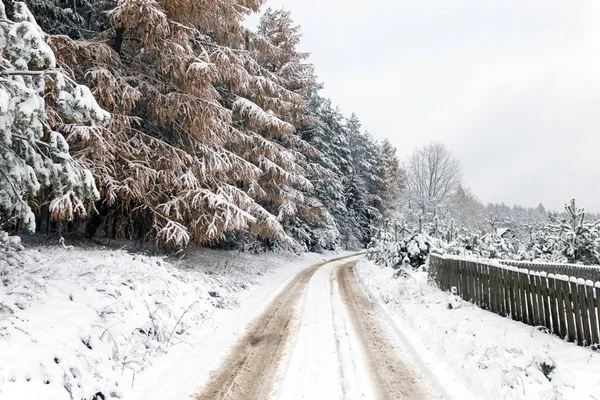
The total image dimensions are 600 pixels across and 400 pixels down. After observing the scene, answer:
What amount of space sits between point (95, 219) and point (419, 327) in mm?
10300

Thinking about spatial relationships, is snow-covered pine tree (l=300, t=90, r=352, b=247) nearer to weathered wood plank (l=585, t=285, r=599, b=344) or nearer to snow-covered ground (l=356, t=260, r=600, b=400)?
snow-covered ground (l=356, t=260, r=600, b=400)

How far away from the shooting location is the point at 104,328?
5312 millimetres

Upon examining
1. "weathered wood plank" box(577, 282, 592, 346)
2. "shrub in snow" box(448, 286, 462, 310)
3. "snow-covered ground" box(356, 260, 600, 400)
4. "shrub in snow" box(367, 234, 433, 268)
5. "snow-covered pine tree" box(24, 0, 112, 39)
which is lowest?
"snow-covered ground" box(356, 260, 600, 400)

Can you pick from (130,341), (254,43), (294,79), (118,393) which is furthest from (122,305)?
(294,79)

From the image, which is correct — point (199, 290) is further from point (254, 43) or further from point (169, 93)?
point (254, 43)

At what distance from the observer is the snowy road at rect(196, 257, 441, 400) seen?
4.50m

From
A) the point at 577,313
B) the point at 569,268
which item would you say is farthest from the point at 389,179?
the point at 577,313

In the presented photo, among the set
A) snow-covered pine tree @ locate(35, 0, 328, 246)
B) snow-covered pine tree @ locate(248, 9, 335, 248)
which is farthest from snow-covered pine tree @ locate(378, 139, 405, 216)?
snow-covered pine tree @ locate(35, 0, 328, 246)

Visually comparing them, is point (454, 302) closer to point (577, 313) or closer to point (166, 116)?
point (577, 313)

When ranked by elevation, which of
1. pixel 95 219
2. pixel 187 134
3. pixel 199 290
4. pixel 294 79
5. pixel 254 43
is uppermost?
pixel 294 79

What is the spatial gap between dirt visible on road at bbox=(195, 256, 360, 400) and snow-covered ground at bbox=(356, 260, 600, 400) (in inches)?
96.7

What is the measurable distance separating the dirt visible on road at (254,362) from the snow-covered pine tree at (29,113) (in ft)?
11.9

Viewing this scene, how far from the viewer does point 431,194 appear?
139 ft

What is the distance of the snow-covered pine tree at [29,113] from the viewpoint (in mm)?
4375
